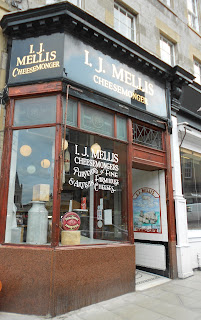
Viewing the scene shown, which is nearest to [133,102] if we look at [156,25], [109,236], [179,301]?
[109,236]

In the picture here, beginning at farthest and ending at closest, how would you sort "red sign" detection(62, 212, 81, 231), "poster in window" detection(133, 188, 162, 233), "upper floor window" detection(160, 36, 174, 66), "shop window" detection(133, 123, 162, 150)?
"upper floor window" detection(160, 36, 174, 66) < "poster in window" detection(133, 188, 162, 233) < "shop window" detection(133, 123, 162, 150) < "red sign" detection(62, 212, 81, 231)

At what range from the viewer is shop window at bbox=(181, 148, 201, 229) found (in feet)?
28.8

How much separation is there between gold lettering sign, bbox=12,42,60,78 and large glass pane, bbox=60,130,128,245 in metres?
1.50

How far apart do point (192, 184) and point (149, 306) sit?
207 inches

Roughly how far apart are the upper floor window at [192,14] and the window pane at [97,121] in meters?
7.83

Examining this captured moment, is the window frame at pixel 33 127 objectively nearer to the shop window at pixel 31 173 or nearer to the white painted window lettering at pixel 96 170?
the shop window at pixel 31 173

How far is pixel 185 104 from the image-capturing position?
29.0ft

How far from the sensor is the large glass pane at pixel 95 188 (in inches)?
211

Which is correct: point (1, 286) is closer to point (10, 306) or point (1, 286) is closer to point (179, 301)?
point (10, 306)

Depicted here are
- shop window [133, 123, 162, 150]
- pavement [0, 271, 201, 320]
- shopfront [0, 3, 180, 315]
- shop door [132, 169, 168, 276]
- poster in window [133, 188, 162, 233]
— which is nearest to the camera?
pavement [0, 271, 201, 320]

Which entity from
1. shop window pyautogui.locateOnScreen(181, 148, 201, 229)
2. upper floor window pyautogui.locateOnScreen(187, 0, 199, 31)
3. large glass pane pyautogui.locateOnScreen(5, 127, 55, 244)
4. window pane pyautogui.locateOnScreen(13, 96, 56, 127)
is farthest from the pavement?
upper floor window pyautogui.locateOnScreen(187, 0, 199, 31)

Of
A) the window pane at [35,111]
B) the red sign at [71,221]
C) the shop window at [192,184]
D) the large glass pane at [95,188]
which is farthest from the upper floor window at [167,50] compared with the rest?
the red sign at [71,221]

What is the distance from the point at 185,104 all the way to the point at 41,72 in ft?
17.8

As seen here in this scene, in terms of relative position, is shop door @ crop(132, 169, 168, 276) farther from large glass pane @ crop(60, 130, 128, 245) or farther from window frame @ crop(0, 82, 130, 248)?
window frame @ crop(0, 82, 130, 248)
